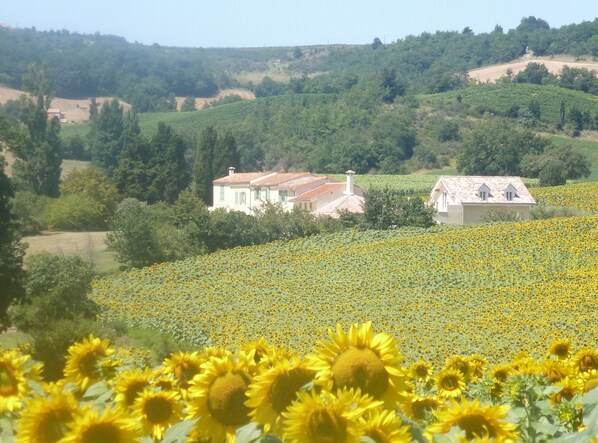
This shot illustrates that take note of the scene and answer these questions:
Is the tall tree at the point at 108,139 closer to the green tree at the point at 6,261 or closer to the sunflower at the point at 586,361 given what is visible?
the green tree at the point at 6,261

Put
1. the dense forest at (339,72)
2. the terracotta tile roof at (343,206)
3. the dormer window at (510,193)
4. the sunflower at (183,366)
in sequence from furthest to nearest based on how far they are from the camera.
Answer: the dense forest at (339,72) < the dormer window at (510,193) < the terracotta tile roof at (343,206) < the sunflower at (183,366)

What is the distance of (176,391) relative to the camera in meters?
3.06

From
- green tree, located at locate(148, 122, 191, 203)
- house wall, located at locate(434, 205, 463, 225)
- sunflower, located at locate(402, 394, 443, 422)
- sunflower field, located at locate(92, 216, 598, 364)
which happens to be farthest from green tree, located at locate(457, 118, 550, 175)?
sunflower, located at locate(402, 394, 443, 422)

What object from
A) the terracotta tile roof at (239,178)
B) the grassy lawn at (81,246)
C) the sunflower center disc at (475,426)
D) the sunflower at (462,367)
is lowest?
the grassy lawn at (81,246)

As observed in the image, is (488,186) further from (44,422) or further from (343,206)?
(44,422)

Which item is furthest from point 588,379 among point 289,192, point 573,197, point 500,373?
point 289,192

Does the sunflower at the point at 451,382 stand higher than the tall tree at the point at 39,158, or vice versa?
the sunflower at the point at 451,382

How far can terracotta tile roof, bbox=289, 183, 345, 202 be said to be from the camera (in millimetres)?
56841

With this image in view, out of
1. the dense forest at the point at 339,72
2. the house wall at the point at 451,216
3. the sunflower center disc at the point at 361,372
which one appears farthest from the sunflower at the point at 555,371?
the dense forest at the point at 339,72

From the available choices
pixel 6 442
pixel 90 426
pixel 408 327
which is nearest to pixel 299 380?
pixel 90 426

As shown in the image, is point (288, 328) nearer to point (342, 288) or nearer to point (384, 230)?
point (342, 288)

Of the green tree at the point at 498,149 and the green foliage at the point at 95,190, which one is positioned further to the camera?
the green tree at the point at 498,149

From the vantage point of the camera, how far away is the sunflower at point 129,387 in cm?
304

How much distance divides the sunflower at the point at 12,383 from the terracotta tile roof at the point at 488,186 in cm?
5084
